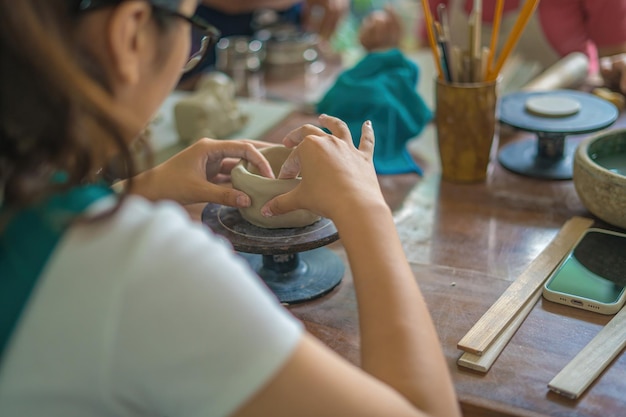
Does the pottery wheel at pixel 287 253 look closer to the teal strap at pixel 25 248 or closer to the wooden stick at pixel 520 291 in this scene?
the wooden stick at pixel 520 291

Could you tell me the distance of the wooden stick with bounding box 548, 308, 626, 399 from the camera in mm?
715

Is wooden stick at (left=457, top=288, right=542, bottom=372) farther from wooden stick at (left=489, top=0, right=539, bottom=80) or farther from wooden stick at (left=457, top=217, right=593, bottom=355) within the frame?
wooden stick at (left=489, top=0, right=539, bottom=80)

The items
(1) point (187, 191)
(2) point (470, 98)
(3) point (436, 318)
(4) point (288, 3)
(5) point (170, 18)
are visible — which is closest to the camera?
(5) point (170, 18)

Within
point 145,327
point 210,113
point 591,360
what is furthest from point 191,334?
point 210,113

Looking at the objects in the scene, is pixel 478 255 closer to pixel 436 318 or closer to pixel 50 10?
pixel 436 318

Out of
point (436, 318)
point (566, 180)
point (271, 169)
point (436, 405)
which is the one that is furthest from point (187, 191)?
point (566, 180)

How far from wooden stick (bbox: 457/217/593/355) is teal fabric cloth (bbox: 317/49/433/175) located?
338 millimetres

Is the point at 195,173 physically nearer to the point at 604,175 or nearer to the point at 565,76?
the point at 604,175

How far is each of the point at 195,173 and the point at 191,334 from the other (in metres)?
0.50

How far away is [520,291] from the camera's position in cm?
88

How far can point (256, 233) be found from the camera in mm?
902

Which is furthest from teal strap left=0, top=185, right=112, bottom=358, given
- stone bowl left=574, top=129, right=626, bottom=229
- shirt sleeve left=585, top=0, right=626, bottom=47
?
shirt sleeve left=585, top=0, right=626, bottom=47

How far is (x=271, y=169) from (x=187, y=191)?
123 millimetres

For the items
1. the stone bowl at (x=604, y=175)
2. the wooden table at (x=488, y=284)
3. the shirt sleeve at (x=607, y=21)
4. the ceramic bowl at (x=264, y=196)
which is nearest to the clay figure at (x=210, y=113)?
the wooden table at (x=488, y=284)
